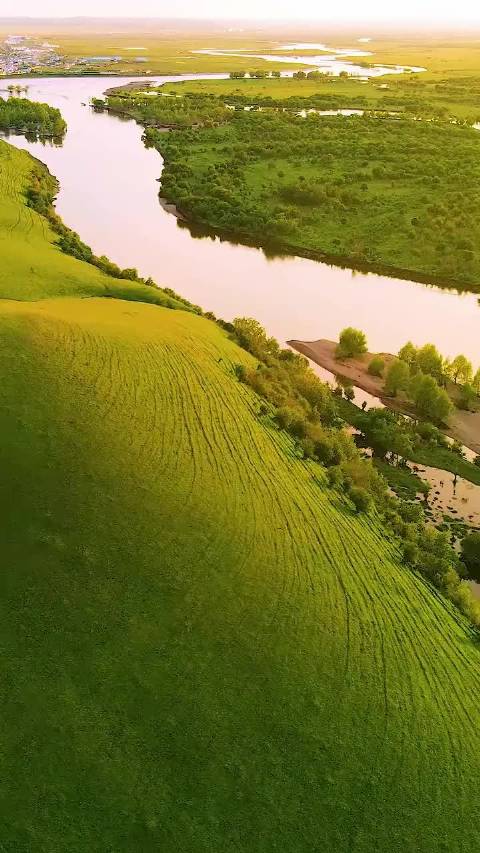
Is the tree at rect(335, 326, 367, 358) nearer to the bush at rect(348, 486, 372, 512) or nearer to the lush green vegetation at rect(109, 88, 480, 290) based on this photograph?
Result: the bush at rect(348, 486, 372, 512)

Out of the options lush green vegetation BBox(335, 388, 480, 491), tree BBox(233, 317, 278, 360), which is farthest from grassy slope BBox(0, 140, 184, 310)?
lush green vegetation BBox(335, 388, 480, 491)

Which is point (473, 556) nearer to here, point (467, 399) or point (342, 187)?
point (467, 399)

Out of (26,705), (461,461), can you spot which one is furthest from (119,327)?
(26,705)

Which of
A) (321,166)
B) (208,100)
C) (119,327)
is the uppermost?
(208,100)

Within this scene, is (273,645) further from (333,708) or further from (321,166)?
(321,166)

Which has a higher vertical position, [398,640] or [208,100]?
[208,100]

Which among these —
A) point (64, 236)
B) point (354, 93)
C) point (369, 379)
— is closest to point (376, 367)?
point (369, 379)
